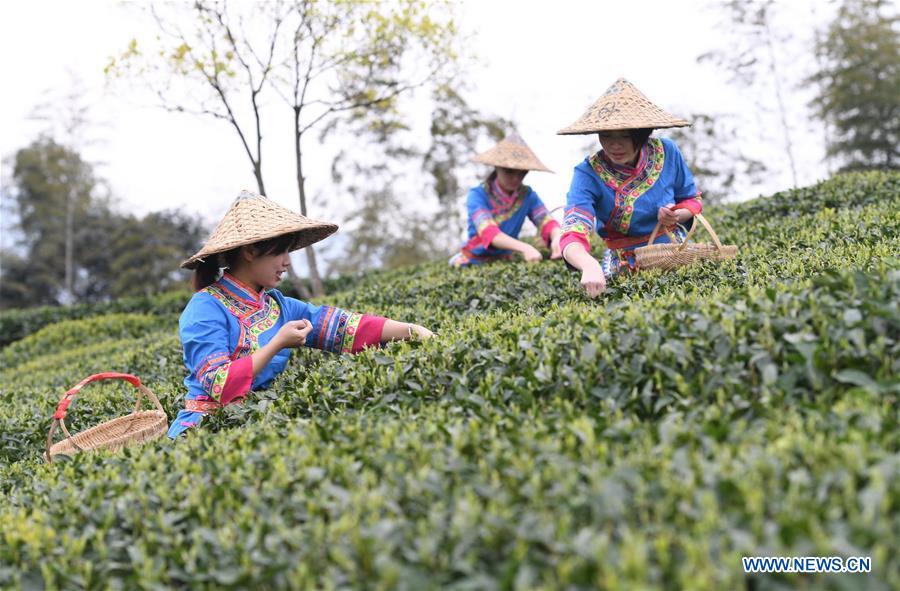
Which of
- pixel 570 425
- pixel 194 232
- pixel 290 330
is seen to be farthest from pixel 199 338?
pixel 194 232

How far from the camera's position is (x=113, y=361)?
734 cm

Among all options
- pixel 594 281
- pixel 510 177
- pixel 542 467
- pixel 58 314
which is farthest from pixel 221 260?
pixel 58 314

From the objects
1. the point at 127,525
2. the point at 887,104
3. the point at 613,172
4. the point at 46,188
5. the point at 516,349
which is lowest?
the point at 127,525

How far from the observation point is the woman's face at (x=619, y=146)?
15.1 feet

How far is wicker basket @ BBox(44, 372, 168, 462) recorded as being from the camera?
11.9ft

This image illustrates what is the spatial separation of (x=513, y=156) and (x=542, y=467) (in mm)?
5937

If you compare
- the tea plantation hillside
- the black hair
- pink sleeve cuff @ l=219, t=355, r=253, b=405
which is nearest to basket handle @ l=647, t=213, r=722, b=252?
the tea plantation hillside

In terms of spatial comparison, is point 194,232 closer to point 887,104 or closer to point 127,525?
point 887,104

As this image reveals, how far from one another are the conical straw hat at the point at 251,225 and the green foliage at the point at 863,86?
2300cm

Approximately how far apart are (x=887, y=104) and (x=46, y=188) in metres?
34.4

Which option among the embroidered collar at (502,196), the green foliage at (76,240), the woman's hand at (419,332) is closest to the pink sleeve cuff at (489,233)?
the embroidered collar at (502,196)

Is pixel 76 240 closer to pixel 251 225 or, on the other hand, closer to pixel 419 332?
pixel 251 225

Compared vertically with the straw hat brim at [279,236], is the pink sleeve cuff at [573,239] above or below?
below

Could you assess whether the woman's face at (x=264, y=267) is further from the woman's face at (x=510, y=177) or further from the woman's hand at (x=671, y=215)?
the woman's face at (x=510, y=177)
